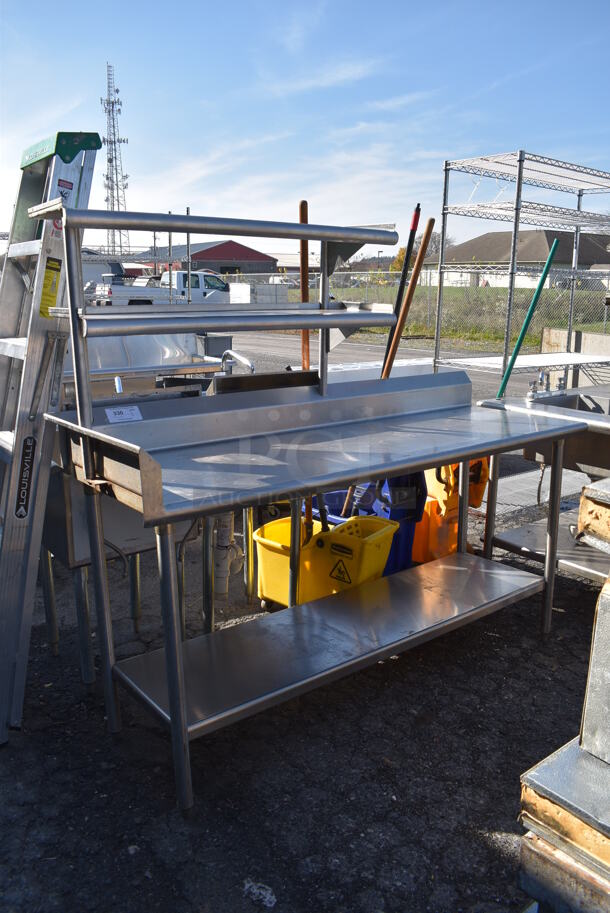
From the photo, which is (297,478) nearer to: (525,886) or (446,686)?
(525,886)

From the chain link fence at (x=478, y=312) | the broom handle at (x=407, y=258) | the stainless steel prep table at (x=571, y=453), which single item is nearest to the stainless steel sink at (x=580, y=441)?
the stainless steel prep table at (x=571, y=453)

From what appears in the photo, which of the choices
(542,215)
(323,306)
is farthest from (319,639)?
(542,215)

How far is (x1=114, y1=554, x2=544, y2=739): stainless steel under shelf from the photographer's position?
2508 millimetres

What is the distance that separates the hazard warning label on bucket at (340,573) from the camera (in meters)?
3.60

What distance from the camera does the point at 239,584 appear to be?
4.16m

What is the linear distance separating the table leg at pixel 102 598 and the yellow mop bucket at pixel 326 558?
111 centimetres

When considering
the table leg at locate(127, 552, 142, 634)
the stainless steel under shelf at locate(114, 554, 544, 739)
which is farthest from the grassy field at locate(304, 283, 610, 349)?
the table leg at locate(127, 552, 142, 634)

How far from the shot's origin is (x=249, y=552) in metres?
3.85

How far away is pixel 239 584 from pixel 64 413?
194cm

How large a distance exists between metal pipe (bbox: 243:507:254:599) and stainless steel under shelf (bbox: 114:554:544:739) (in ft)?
2.01

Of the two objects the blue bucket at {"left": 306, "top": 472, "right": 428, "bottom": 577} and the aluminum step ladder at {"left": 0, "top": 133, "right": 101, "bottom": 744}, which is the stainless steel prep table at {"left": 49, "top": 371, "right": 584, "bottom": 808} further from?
the blue bucket at {"left": 306, "top": 472, "right": 428, "bottom": 577}

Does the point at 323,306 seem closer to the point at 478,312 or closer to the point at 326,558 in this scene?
the point at 326,558

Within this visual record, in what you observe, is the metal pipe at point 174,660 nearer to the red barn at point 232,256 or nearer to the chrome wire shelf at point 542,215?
the chrome wire shelf at point 542,215

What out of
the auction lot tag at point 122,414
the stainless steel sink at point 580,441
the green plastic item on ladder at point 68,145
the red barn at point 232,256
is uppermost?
the red barn at point 232,256
